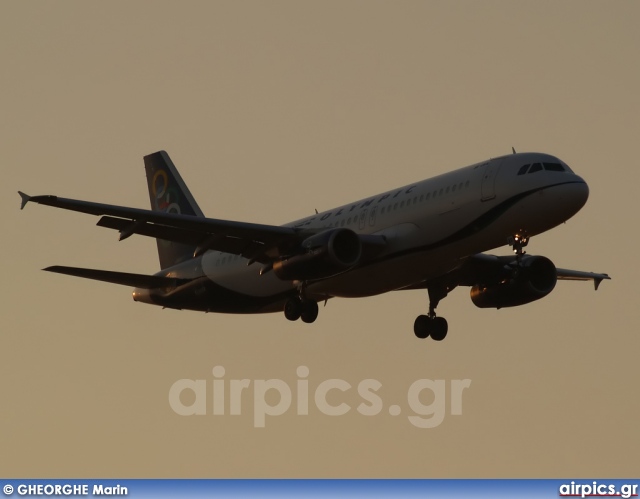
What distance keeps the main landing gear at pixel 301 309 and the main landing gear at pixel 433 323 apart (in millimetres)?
4977

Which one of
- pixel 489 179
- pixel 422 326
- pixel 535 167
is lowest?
pixel 422 326

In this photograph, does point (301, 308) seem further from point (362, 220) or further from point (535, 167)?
point (535, 167)

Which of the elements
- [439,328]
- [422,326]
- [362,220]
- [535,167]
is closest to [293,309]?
[362,220]

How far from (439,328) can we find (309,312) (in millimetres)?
5645

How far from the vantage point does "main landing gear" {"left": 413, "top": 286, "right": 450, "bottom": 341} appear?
58.1 m

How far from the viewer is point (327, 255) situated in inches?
2040

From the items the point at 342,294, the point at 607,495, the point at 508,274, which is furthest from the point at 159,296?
the point at 607,495

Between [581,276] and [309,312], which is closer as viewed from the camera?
[309,312]

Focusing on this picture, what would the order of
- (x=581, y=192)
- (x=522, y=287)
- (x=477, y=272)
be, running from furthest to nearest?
(x=477, y=272) < (x=522, y=287) < (x=581, y=192)

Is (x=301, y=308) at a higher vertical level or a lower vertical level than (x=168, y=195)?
lower

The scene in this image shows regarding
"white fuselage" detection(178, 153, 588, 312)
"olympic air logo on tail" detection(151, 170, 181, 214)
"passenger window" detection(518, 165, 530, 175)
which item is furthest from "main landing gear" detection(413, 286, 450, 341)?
"olympic air logo on tail" detection(151, 170, 181, 214)

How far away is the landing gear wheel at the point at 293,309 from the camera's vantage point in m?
55.2

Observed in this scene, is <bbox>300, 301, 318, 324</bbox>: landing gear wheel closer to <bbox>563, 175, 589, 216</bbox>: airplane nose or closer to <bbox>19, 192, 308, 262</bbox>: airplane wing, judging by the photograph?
<bbox>19, 192, 308, 262</bbox>: airplane wing

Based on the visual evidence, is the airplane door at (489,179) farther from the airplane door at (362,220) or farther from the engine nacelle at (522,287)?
the airplane door at (362,220)
